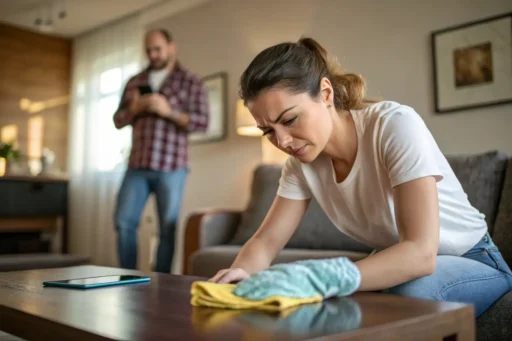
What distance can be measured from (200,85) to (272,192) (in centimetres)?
84

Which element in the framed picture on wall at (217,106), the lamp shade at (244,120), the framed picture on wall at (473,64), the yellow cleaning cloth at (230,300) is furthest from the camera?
the framed picture on wall at (217,106)

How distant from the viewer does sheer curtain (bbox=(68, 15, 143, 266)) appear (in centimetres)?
516

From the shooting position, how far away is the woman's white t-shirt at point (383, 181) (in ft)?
3.60

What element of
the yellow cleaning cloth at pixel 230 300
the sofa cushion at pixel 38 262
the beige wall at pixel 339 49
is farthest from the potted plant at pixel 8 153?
the yellow cleaning cloth at pixel 230 300

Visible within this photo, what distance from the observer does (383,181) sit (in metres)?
1.20

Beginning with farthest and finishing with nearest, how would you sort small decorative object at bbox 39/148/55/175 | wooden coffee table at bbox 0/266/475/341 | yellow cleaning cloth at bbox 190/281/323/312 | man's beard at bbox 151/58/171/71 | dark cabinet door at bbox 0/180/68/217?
small decorative object at bbox 39/148/55/175 → dark cabinet door at bbox 0/180/68/217 → man's beard at bbox 151/58/171/71 → yellow cleaning cloth at bbox 190/281/323/312 → wooden coffee table at bbox 0/266/475/341

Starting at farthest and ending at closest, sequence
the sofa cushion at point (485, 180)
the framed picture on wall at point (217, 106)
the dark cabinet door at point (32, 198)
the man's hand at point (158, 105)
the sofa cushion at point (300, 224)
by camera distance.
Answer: the dark cabinet door at point (32, 198) < the framed picture on wall at point (217, 106) < the man's hand at point (158, 105) < the sofa cushion at point (300, 224) < the sofa cushion at point (485, 180)

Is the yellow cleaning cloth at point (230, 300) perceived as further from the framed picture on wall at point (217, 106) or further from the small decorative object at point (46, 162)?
the small decorative object at point (46, 162)

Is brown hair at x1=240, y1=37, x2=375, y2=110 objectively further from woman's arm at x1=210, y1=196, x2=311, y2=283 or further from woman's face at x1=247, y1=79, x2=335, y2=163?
woman's arm at x1=210, y1=196, x2=311, y2=283

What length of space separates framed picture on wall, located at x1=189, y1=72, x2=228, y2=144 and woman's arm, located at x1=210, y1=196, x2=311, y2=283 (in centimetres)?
286

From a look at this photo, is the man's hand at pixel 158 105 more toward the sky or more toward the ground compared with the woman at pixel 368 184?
more toward the sky

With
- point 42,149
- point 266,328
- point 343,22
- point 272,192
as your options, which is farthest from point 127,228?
point 42,149

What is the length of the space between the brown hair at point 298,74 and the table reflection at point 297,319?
0.45 metres

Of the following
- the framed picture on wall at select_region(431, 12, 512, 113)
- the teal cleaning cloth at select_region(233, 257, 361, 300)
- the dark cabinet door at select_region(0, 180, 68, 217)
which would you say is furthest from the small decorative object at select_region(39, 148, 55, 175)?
the teal cleaning cloth at select_region(233, 257, 361, 300)
